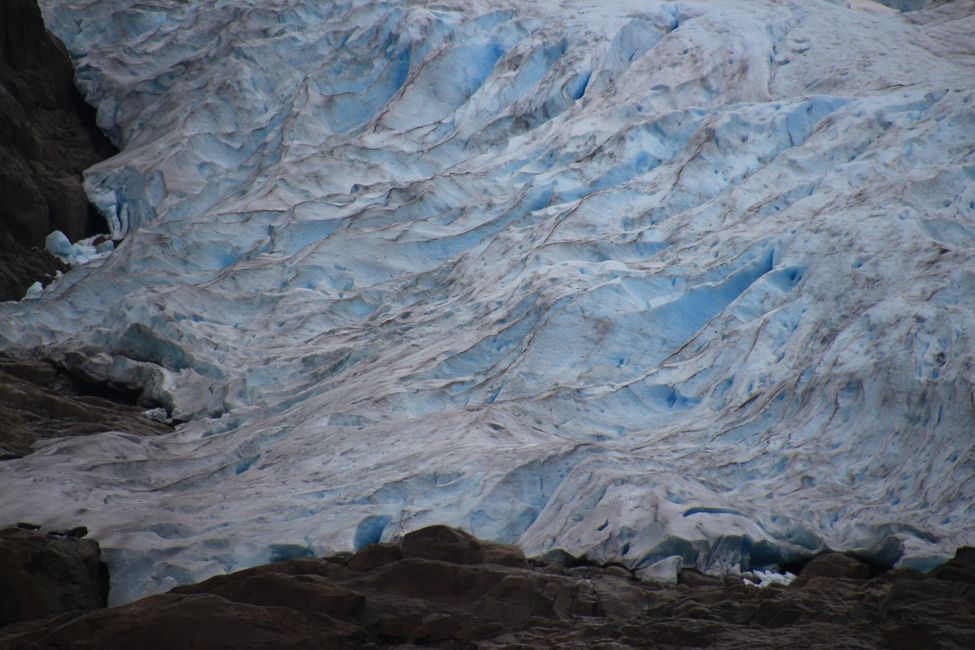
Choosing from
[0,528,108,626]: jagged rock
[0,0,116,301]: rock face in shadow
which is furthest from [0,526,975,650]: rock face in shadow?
[0,0,116,301]: rock face in shadow

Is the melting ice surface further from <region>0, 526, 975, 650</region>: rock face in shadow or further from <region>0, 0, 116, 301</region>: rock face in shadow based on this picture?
<region>0, 526, 975, 650</region>: rock face in shadow

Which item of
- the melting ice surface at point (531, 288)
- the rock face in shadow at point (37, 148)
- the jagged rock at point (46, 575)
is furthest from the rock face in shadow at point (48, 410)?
the jagged rock at point (46, 575)

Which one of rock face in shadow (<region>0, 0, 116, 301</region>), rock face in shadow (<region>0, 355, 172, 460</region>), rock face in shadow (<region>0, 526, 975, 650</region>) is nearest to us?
rock face in shadow (<region>0, 526, 975, 650</region>)

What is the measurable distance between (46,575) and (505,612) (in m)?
2.28

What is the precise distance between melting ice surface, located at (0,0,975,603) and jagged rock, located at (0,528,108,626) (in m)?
0.19

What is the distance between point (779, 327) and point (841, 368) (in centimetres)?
90

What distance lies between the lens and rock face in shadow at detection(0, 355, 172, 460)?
8078 millimetres

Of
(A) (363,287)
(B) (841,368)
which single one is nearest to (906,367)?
(B) (841,368)

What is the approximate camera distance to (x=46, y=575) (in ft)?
17.4

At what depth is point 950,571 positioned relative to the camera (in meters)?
4.34

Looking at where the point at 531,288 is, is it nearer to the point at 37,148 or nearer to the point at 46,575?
the point at 46,575

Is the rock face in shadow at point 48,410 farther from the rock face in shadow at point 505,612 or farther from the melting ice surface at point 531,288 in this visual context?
the rock face in shadow at point 505,612

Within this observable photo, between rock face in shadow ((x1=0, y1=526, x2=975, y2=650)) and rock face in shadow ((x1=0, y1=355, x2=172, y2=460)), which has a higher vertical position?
rock face in shadow ((x1=0, y1=526, x2=975, y2=650))

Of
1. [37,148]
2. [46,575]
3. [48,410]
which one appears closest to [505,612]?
[46,575]
